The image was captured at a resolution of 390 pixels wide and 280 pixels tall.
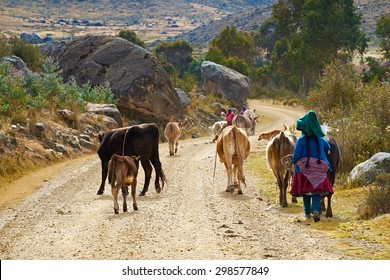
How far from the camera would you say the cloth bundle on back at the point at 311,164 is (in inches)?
484

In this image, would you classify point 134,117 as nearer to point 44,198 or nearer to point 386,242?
point 44,198

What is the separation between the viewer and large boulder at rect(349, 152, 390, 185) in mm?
16297

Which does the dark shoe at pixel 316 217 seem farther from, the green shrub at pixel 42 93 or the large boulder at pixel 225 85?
the large boulder at pixel 225 85

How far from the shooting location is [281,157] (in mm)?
14406

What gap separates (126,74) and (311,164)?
2500 cm

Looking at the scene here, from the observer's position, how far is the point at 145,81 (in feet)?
118

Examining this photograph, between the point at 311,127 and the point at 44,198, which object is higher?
the point at 311,127

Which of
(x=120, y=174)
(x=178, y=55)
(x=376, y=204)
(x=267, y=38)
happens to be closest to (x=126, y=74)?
(x=120, y=174)

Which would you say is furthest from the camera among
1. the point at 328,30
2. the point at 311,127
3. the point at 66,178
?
the point at 328,30

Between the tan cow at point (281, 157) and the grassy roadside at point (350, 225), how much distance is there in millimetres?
368

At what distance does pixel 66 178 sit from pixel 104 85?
16921mm

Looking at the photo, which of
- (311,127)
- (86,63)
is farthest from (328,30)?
(311,127)

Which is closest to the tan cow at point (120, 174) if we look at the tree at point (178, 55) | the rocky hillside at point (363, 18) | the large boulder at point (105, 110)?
the large boulder at point (105, 110)

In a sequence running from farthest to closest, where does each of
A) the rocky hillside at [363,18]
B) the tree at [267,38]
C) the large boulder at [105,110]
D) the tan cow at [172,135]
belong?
the rocky hillside at [363,18] < the tree at [267,38] < the large boulder at [105,110] < the tan cow at [172,135]
